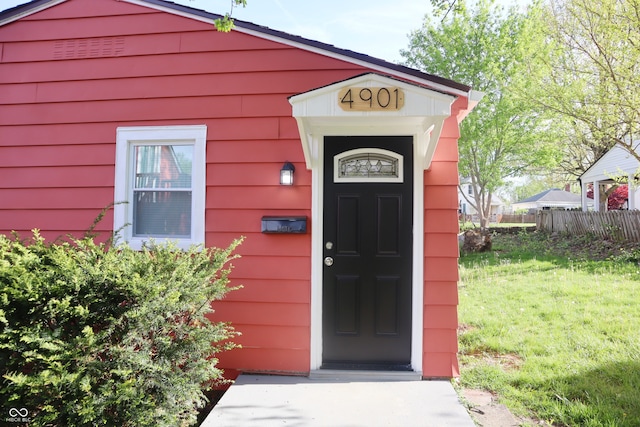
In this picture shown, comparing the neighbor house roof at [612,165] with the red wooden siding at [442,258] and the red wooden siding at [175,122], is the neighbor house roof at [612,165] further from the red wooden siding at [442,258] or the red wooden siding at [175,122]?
the red wooden siding at [175,122]

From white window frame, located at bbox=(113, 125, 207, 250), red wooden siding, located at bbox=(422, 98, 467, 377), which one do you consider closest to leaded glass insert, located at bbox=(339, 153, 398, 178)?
red wooden siding, located at bbox=(422, 98, 467, 377)

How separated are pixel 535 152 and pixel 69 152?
55.0 feet

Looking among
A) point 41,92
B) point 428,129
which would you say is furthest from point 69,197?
point 428,129

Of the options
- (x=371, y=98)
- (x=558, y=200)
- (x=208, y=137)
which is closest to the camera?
(x=371, y=98)

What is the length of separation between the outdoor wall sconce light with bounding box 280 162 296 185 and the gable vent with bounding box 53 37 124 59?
2.07 meters

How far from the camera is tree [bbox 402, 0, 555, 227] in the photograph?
15164 mm

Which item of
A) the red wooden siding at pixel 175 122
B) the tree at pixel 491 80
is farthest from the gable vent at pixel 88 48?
the tree at pixel 491 80

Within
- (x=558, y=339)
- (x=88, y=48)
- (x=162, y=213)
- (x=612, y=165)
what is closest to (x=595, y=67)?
(x=558, y=339)

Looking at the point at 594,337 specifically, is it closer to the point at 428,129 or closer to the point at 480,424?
the point at 480,424

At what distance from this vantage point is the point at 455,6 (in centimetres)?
405

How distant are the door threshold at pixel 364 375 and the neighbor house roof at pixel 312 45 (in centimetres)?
252

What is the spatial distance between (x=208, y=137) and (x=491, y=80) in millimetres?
15309

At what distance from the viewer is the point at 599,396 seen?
9.61 ft

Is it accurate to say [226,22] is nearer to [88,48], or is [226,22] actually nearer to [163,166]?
[163,166]
